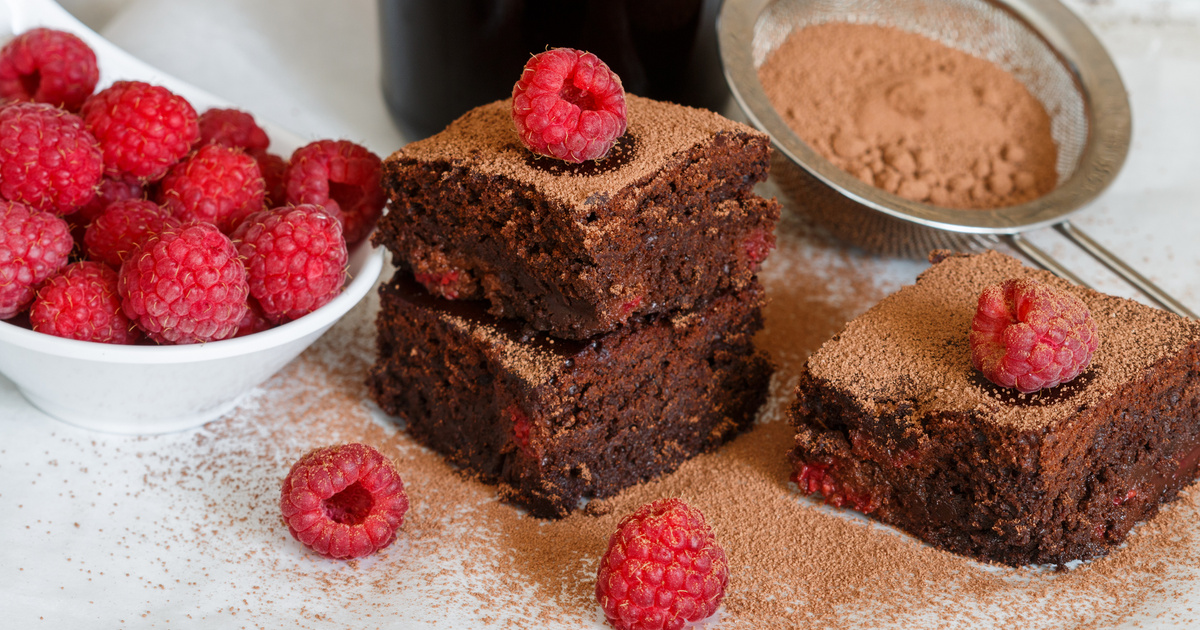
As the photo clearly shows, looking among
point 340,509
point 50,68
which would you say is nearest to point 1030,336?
point 340,509

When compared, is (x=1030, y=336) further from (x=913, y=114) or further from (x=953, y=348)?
(x=913, y=114)

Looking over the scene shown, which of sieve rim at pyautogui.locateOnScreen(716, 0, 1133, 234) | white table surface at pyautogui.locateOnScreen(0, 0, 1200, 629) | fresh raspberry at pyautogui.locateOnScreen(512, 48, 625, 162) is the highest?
fresh raspberry at pyautogui.locateOnScreen(512, 48, 625, 162)

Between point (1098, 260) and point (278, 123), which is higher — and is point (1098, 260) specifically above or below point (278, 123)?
above

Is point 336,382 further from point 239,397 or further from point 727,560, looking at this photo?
point 727,560

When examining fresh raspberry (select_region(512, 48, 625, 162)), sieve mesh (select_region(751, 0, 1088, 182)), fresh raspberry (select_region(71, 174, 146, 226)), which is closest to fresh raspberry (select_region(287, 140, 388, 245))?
fresh raspberry (select_region(71, 174, 146, 226))

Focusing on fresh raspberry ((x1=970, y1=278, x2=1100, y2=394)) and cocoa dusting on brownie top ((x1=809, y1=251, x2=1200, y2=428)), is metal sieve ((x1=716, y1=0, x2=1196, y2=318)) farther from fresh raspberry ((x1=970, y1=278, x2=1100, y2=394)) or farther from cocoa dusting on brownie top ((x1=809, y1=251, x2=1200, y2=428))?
fresh raspberry ((x1=970, y1=278, x2=1100, y2=394))

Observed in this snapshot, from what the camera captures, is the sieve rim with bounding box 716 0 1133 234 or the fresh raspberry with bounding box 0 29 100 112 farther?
the sieve rim with bounding box 716 0 1133 234

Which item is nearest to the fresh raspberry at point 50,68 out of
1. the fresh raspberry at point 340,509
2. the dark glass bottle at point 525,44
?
the dark glass bottle at point 525,44
